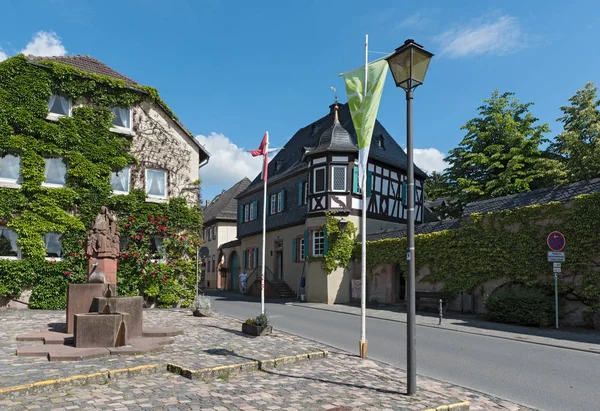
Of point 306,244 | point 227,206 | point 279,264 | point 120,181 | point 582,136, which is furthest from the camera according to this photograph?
point 227,206

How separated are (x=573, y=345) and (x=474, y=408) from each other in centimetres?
668

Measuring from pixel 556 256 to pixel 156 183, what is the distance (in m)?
14.8

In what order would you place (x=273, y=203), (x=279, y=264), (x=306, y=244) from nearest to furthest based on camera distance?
(x=306, y=244), (x=279, y=264), (x=273, y=203)

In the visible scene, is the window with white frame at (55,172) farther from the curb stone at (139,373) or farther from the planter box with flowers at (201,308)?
the curb stone at (139,373)

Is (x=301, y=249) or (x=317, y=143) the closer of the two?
(x=317, y=143)

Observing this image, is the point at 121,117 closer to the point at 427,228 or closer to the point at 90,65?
the point at 90,65

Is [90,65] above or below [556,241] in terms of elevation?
above

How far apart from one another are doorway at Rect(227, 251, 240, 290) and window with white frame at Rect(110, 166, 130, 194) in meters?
22.0

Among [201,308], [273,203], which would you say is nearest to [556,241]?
[201,308]

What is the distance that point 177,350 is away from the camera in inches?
364

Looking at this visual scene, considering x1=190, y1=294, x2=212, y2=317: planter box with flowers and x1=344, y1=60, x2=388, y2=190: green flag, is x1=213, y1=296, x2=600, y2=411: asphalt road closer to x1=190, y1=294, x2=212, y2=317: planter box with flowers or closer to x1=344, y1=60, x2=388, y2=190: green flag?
x1=190, y1=294, x2=212, y2=317: planter box with flowers

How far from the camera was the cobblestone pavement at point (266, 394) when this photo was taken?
5660 millimetres

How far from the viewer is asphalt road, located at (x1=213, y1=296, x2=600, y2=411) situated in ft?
22.6

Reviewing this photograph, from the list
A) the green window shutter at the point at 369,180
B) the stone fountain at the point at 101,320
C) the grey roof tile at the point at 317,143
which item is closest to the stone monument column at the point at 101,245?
the stone fountain at the point at 101,320
